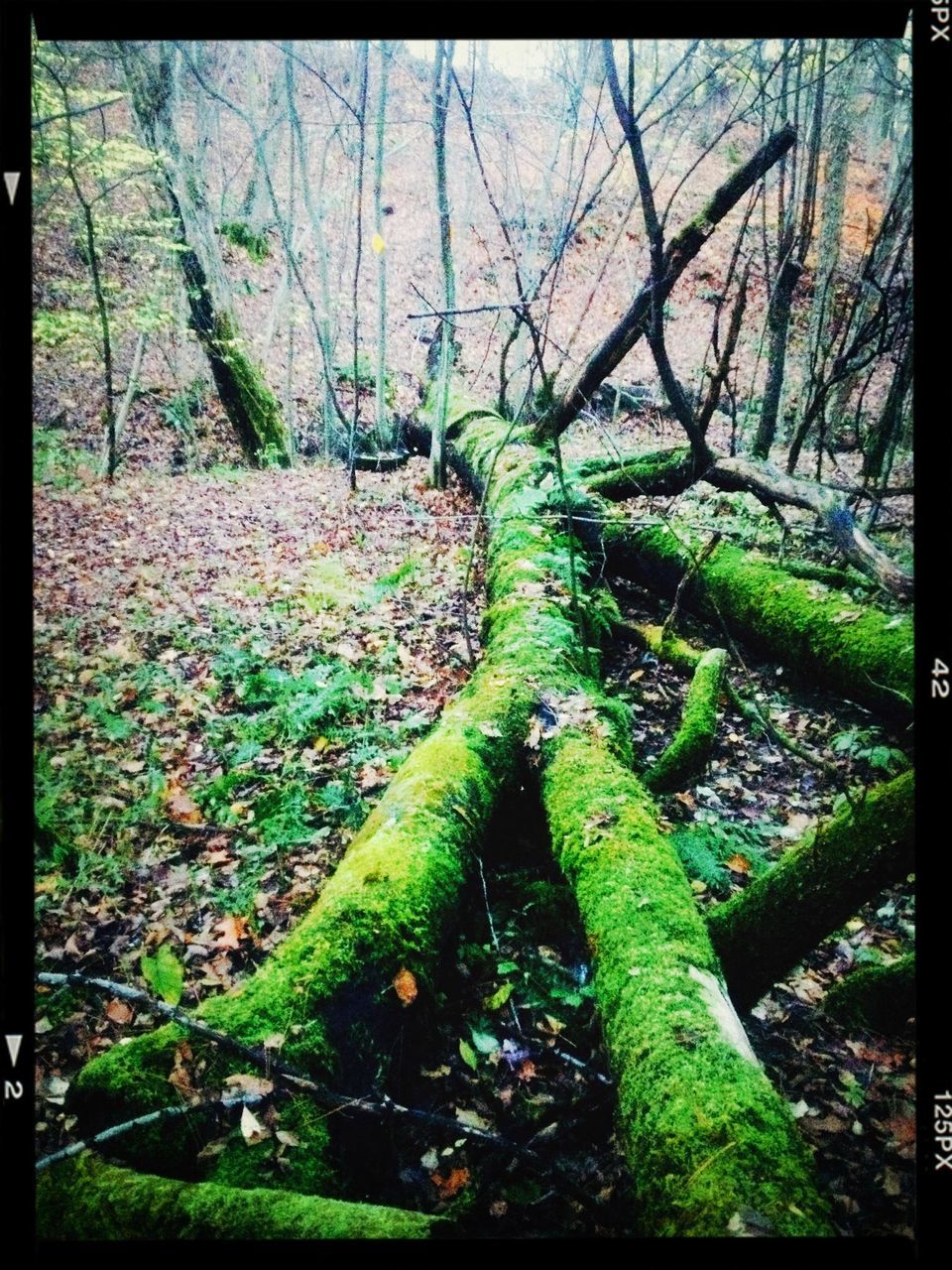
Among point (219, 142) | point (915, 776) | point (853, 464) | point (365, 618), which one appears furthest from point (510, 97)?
point (915, 776)

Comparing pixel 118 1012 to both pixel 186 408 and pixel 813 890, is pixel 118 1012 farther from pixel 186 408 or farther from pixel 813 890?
pixel 186 408

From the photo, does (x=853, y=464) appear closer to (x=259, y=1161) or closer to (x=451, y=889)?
(x=451, y=889)

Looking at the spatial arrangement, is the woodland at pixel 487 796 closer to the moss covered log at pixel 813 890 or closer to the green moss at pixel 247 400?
the moss covered log at pixel 813 890

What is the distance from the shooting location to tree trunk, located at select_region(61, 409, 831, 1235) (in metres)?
1.70

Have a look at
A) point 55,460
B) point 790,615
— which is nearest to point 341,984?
point 790,615

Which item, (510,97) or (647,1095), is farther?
(510,97)

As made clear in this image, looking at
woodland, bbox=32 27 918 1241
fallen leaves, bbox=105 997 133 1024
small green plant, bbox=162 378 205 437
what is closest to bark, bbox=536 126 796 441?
woodland, bbox=32 27 918 1241

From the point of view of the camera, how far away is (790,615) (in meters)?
4.23

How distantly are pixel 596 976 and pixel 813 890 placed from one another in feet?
2.87

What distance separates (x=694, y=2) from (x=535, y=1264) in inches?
151

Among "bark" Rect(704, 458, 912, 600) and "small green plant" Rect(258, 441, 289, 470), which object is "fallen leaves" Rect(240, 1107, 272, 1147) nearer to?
"bark" Rect(704, 458, 912, 600)

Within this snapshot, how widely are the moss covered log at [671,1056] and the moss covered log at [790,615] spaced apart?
1.77 m

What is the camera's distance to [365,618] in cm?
537

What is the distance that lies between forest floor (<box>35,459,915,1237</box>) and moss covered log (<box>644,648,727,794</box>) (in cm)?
13
